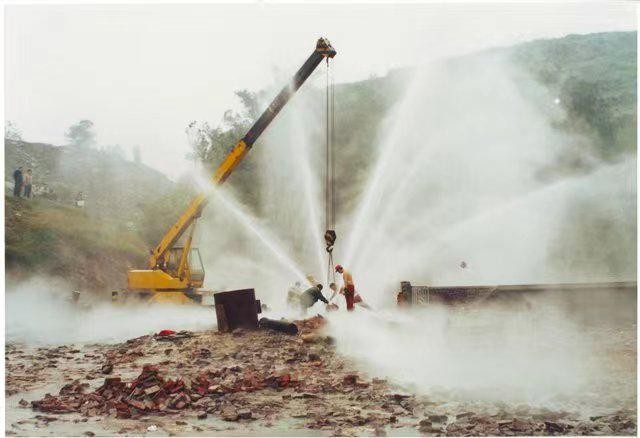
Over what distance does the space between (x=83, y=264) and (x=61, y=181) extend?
20669mm

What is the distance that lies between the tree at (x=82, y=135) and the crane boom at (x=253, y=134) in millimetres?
38962

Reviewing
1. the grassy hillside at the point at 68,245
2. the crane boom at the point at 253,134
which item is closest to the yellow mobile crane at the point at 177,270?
the crane boom at the point at 253,134

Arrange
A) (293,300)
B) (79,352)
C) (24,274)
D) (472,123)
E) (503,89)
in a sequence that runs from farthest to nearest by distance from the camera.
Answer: (503,89), (472,123), (24,274), (293,300), (79,352)

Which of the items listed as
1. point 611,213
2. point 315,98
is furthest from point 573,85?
point 315,98

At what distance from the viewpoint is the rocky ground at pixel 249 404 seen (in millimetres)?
9156

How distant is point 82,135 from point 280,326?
51034 millimetres

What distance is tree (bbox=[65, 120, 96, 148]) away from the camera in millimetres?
57628

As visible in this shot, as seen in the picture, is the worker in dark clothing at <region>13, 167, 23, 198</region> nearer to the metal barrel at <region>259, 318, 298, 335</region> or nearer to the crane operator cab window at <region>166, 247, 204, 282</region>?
the crane operator cab window at <region>166, 247, 204, 282</region>

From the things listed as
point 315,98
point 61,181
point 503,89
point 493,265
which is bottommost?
point 493,265

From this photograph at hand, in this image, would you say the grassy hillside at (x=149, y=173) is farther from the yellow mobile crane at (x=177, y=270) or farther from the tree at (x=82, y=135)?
the yellow mobile crane at (x=177, y=270)

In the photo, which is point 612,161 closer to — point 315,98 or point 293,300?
point 315,98

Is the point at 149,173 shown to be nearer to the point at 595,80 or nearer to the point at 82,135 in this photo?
the point at 82,135

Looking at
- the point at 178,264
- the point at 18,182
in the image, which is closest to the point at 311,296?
the point at 178,264

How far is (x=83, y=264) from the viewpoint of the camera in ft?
121
